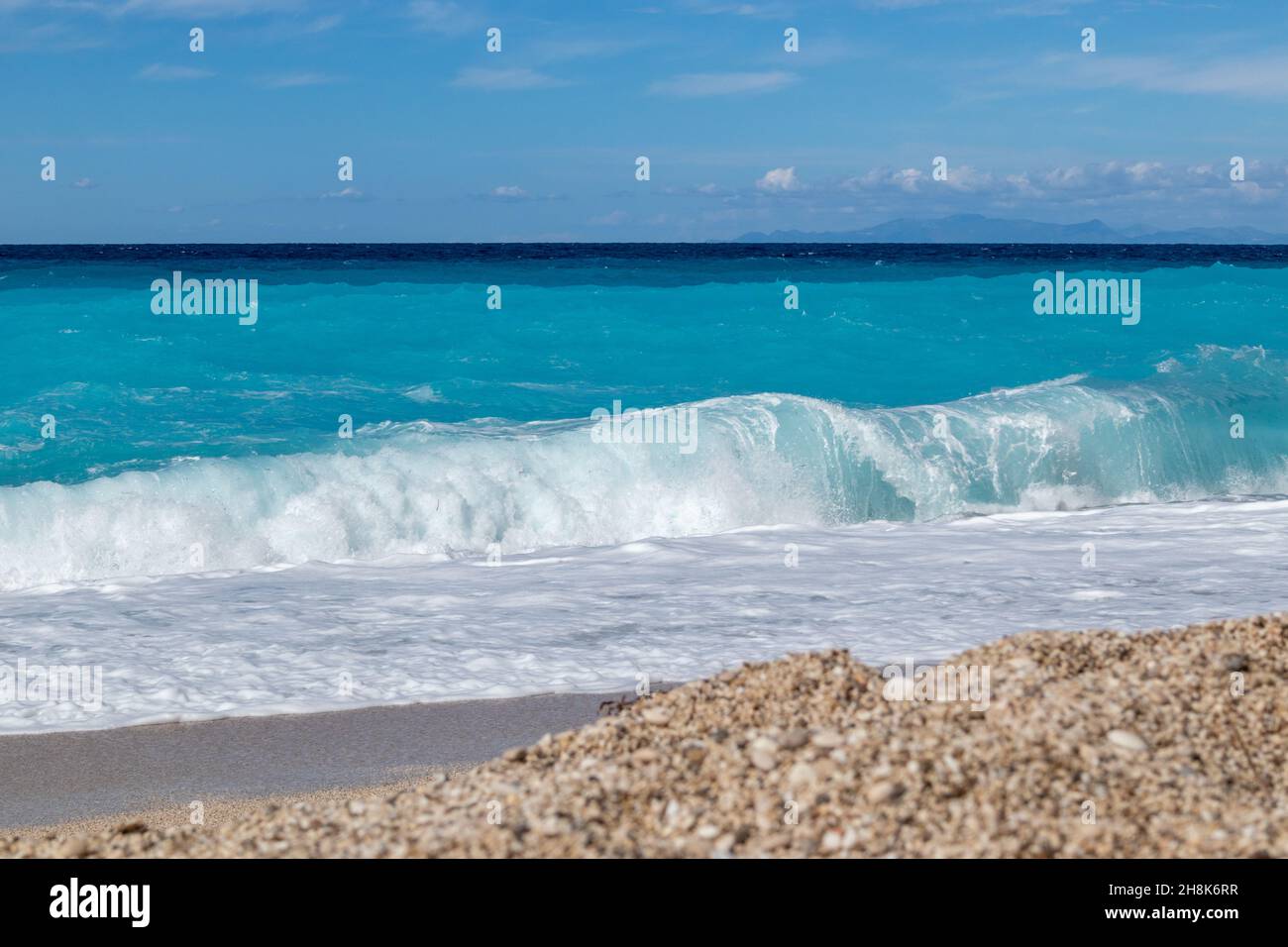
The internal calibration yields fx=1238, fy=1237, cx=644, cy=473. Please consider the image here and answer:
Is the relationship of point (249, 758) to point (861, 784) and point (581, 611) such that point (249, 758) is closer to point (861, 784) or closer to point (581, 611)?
point (581, 611)

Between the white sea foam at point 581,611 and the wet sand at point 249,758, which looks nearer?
the wet sand at point 249,758

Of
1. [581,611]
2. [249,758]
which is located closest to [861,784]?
[249,758]

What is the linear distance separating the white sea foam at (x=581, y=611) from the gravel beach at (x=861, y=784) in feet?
5.90

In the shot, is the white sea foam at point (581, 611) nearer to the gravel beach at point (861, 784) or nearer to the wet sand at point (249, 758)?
the wet sand at point (249, 758)

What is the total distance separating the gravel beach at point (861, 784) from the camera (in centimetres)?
336

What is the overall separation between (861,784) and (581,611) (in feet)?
14.1

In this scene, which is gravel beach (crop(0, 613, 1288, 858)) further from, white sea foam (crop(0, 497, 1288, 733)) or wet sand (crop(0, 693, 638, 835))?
white sea foam (crop(0, 497, 1288, 733))

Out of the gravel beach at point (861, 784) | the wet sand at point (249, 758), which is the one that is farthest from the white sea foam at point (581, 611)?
the gravel beach at point (861, 784)

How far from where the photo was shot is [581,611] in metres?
7.75

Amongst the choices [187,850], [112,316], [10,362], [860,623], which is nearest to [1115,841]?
[187,850]

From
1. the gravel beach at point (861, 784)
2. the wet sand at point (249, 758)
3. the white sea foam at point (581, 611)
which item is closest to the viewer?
the gravel beach at point (861, 784)
